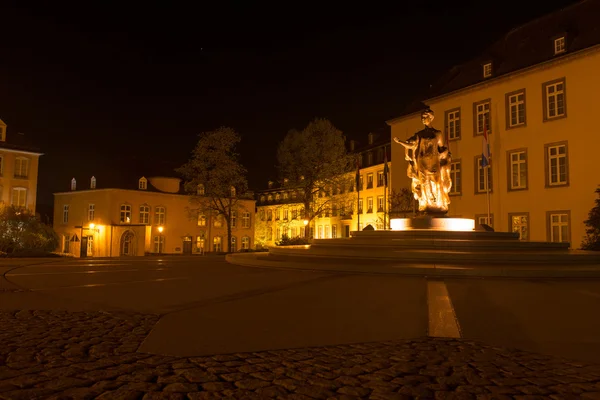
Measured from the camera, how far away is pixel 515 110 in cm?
3034

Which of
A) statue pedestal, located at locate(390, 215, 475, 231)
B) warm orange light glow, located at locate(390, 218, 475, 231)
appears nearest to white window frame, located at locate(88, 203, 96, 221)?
warm orange light glow, located at locate(390, 218, 475, 231)

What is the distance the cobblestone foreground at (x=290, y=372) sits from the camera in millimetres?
3730

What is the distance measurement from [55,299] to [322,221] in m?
54.9

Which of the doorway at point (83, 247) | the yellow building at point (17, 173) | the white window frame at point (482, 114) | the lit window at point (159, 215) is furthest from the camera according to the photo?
the lit window at point (159, 215)

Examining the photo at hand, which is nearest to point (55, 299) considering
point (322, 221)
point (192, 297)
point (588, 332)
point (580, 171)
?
point (192, 297)

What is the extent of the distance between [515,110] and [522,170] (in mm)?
4107

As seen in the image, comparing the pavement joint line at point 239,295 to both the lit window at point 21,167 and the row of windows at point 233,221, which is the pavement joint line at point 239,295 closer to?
the lit window at point 21,167

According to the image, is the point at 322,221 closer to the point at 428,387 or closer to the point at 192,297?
the point at 192,297

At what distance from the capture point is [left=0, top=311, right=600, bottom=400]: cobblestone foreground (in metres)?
3.73

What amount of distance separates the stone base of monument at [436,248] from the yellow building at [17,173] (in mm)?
36323

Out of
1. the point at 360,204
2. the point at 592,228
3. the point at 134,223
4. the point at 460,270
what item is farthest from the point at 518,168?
the point at 134,223

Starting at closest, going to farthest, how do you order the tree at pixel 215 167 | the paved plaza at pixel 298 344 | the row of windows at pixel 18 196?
the paved plaza at pixel 298 344, the tree at pixel 215 167, the row of windows at pixel 18 196

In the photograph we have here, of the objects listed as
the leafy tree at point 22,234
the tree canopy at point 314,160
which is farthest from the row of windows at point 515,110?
the leafy tree at point 22,234

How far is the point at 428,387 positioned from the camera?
392 centimetres
